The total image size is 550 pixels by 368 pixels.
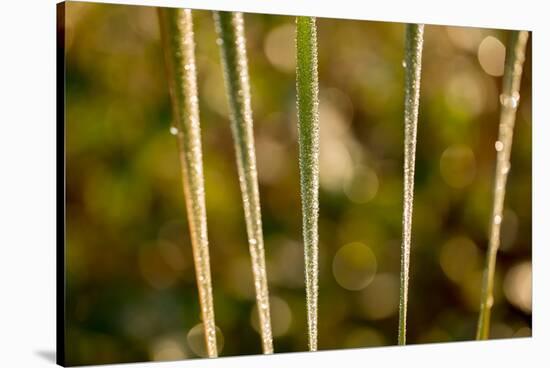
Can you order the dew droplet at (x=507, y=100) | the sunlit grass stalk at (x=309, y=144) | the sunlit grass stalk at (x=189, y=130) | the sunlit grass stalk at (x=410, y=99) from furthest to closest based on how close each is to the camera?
the dew droplet at (x=507, y=100) → the sunlit grass stalk at (x=410, y=99) → the sunlit grass stalk at (x=189, y=130) → the sunlit grass stalk at (x=309, y=144)

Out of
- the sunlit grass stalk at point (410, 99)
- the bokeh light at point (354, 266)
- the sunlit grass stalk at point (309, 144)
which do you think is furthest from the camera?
the bokeh light at point (354, 266)

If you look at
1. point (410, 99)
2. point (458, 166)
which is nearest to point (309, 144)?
point (410, 99)

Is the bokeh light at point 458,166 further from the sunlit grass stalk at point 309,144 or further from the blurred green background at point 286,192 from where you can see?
the sunlit grass stalk at point 309,144

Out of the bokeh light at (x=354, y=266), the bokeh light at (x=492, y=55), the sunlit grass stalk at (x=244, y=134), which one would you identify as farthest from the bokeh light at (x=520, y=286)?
the sunlit grass stalk at (x=244, y=134)

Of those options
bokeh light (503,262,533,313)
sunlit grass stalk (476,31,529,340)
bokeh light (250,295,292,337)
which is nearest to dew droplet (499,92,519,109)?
sunlit grass stalk (476,31,529,340)

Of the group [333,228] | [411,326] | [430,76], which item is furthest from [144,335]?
[430,76]

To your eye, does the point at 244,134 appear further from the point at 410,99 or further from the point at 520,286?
the point at 520,286

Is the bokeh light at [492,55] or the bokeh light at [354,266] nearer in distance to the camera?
the bokeh light at [354,266]
